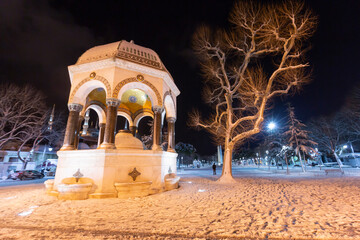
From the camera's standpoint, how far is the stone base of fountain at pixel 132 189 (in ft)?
22.7

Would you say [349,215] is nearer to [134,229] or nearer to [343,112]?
[134,229]

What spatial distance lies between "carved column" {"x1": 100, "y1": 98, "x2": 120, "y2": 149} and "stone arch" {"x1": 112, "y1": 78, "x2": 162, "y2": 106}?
1.20ft

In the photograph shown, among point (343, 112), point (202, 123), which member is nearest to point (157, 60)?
point (202, 123)

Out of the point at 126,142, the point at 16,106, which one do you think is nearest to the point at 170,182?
the point at 126,142

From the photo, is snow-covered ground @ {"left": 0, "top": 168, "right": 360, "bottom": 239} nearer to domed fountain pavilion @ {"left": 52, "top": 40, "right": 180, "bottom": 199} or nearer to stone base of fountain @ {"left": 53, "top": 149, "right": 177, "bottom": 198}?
stone base of fountain @ {"left": 53, "top": 149, "right": 177, "bottom": 198}

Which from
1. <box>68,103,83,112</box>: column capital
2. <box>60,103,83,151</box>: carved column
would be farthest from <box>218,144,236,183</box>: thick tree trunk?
<box>68,103,83,112</box>: column capital

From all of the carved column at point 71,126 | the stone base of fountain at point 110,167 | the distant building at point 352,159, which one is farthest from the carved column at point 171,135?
the distant building at point 352,159

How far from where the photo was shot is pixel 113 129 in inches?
320

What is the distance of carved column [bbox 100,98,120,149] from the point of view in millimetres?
7707

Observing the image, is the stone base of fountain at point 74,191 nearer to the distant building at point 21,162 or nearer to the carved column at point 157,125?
the carved column at point 157,125

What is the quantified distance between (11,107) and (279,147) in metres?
34.1

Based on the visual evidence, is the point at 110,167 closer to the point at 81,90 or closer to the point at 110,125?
the point at 110,125

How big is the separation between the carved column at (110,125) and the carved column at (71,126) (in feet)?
7.53

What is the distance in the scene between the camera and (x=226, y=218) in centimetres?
441
